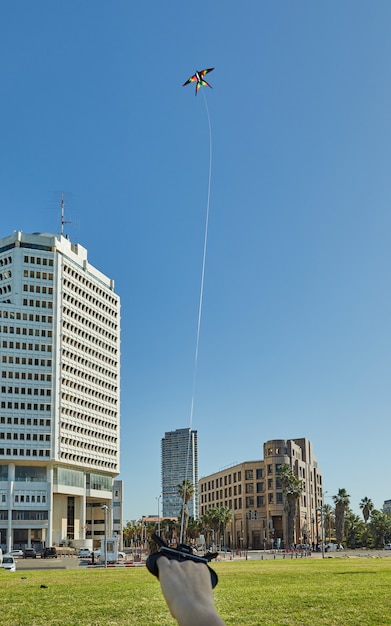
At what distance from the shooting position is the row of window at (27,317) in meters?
151

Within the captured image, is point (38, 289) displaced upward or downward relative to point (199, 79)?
upward

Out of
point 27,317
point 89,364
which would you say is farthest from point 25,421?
point 89,364

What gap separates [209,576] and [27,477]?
154m

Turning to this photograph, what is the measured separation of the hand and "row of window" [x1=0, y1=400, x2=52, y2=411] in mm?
149209

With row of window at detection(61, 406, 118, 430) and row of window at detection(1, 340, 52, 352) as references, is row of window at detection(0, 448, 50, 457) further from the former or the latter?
row of window at detection(1, 340, 52, 352)

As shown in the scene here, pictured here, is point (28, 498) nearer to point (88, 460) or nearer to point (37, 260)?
point (88, 460)

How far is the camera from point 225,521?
578 ft

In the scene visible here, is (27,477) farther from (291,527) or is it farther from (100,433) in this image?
(291,527)

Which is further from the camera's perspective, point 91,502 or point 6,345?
point 91,502

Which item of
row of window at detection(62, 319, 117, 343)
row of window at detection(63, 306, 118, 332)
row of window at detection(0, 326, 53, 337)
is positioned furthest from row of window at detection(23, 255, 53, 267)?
row of window at detection(0, 326, 53, 337)

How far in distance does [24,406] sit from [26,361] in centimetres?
893

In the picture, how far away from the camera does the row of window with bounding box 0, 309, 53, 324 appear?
496ft

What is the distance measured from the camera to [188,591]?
17.2ft

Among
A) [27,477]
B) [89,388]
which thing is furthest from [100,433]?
[27,477]
